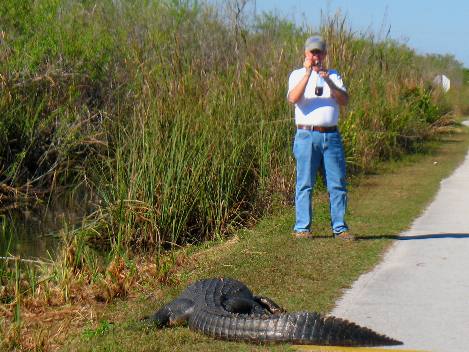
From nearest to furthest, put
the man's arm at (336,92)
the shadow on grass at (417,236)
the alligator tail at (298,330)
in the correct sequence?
the alligator tail at (298,330), the man's arm at (336,92), the shadow on grass at (417,236)

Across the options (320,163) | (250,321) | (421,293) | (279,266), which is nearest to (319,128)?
(320,163)

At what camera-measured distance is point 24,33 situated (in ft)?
50.4

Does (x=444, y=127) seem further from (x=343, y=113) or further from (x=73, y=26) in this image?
(x=73, y=26)

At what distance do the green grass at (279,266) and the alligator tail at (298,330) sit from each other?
0.24 ft

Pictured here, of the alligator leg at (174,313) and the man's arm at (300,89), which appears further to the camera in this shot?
the man's arm at (300,89)

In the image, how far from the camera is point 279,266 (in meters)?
8.33

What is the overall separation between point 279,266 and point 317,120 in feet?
5.26

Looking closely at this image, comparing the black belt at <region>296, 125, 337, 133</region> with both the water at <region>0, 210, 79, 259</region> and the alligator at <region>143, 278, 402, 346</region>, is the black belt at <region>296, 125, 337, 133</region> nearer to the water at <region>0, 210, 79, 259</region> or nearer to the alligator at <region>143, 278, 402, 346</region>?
the alligator at <region>143, 278, 402, 346</region>

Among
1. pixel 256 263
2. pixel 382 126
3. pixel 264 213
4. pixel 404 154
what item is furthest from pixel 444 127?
pixel 256 263

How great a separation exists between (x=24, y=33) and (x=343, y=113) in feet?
18.9

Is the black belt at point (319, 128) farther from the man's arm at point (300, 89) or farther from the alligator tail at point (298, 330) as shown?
the alligator tail at point (298, 330)

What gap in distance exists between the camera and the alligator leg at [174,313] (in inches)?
254

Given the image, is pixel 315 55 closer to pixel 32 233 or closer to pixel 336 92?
pixel 336 92

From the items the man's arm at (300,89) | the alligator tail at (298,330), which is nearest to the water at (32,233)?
the man's arm at (300,89)
